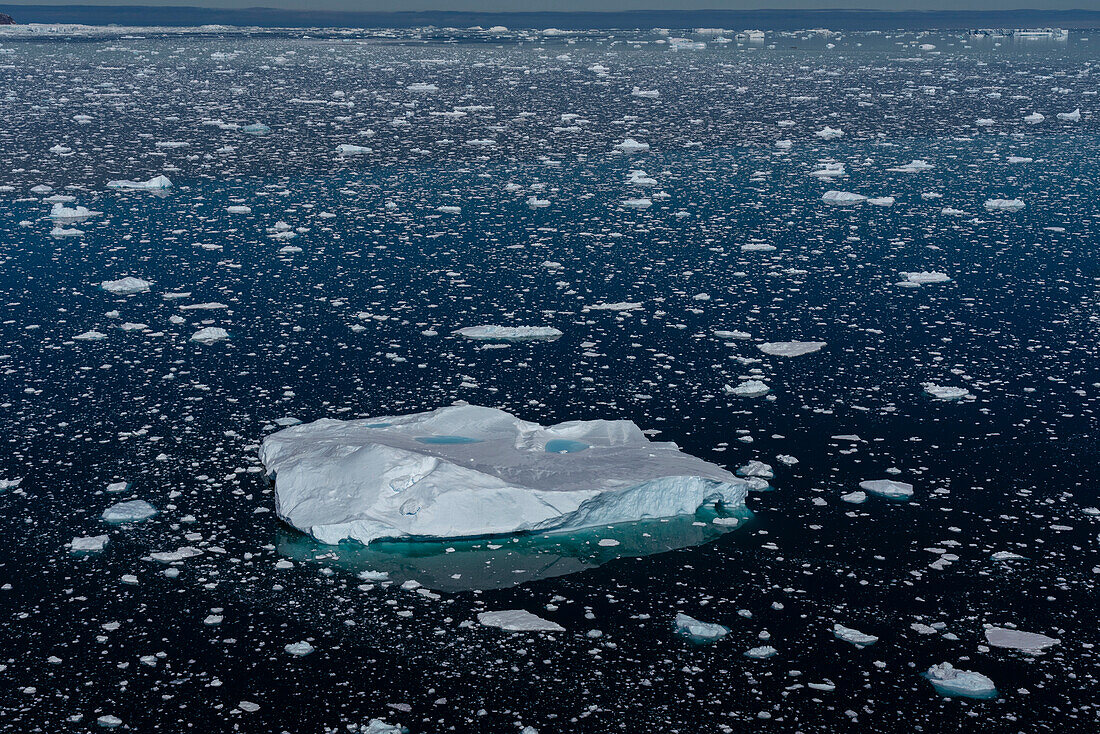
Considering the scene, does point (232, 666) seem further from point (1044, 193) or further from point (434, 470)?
point (1044, 193)

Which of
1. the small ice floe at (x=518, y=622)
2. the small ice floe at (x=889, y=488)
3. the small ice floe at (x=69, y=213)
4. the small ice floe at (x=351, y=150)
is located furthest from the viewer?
the small ice floe at (x=351, y=150)

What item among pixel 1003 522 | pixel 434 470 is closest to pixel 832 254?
pixel 1003 522

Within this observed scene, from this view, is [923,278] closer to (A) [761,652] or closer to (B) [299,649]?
(A) [761,652]

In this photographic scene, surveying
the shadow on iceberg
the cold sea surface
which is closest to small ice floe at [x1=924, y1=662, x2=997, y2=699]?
the cold sea surface

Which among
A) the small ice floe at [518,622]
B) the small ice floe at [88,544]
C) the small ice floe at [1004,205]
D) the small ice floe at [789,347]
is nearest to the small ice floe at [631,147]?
the small ice floe at [1004,205]

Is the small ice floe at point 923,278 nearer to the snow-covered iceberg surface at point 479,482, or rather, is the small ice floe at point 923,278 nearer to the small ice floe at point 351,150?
the snow-covered iceberg surface at point 479,482

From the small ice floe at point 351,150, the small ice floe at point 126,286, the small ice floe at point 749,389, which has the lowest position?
→ the small ice floe at point 749,389

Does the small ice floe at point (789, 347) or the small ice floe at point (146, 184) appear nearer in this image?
the small ice floe at point (789, 347)
